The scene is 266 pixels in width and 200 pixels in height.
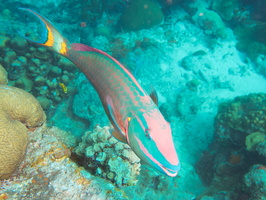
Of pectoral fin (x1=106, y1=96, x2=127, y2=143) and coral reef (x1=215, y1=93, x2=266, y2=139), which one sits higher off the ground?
pectoral fin (x1=106, y1=96, x2=127, y2=143)

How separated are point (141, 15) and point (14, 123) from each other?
8191 millimetres

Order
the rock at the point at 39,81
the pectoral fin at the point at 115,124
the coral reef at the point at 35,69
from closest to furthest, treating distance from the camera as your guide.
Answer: the pectoral fin at the point at 115,124
the coral reef at the point at 35,69
the rock at the point at 39,81

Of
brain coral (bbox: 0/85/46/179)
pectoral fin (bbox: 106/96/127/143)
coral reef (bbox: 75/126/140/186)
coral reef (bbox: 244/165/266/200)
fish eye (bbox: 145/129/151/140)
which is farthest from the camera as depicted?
coral reef (bbox: 244/165/266/200)

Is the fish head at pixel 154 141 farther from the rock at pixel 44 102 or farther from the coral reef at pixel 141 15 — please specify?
the coral reef at pixel 141 15

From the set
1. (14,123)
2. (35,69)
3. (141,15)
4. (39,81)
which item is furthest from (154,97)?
(141,15)

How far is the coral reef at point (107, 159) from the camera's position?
2.80 metres

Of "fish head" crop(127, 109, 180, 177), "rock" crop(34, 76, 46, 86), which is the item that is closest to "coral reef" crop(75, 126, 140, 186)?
"fish head" crop(127, 109, 180, 177)

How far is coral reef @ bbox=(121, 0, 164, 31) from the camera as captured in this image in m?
8.83

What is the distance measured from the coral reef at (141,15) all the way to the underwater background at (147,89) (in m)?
0.06

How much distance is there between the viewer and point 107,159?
2896mm

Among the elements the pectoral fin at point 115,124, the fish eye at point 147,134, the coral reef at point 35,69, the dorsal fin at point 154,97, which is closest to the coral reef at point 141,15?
the coral reef at point 35,69

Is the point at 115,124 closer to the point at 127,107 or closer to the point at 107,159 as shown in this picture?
the point at 127,107

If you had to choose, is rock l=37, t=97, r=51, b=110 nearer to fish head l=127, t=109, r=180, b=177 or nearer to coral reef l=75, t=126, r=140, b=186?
coral reef l=75, t=126, r=140, b=186

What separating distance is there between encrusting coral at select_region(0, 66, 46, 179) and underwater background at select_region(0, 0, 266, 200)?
14 mm
